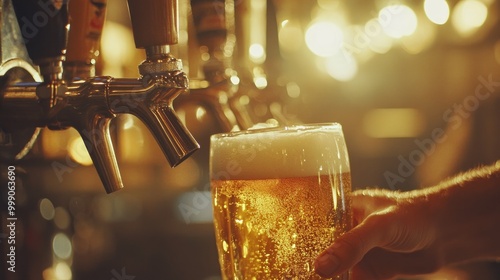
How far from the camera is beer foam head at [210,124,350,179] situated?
98 centimetres

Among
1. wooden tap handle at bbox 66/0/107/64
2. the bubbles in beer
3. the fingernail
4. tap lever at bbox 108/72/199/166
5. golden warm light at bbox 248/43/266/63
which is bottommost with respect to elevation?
the fingernail

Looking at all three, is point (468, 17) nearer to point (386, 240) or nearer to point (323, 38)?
point (323, 38)

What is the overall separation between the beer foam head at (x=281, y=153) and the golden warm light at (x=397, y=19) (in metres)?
4.35

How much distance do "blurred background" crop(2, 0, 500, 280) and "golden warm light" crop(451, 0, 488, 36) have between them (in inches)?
0.5

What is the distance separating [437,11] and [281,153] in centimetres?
530

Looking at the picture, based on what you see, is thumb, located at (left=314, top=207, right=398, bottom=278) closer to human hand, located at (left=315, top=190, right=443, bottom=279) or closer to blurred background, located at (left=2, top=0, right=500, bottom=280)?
human hand, located at (left=315, top=190, right=443, bottom=279)

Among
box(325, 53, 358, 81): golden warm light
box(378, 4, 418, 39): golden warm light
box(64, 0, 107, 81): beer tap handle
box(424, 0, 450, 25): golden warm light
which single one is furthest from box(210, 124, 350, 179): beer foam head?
box(424, 0, 450, 25): golden warm light

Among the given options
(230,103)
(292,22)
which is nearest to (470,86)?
(292,22)

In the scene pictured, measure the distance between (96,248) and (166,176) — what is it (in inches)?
25.4

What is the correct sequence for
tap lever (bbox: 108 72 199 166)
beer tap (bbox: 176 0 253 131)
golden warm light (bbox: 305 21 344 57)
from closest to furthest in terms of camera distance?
tap lever (bbox: 108 72 199 166) < beer tap (bbox: 176 0 253 131) < golden warm light (bbox: 305 21 344 57)

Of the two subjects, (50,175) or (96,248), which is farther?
(96,248)

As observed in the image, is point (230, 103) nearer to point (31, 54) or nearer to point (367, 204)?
point (367, 204)

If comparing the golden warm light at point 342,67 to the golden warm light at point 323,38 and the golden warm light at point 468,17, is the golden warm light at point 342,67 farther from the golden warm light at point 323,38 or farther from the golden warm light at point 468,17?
the golden warm light at point 468,17

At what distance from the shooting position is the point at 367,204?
3.94 feet
